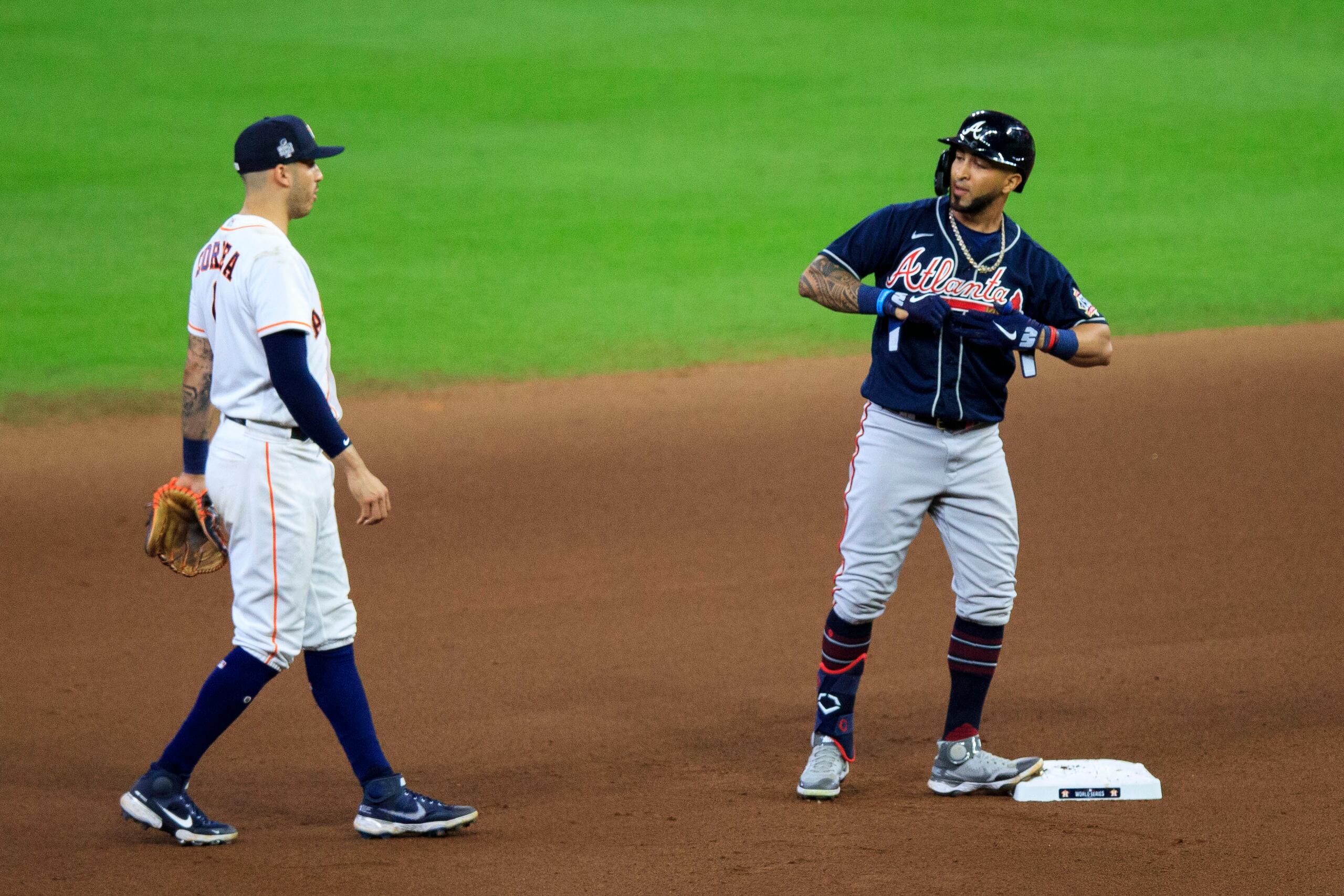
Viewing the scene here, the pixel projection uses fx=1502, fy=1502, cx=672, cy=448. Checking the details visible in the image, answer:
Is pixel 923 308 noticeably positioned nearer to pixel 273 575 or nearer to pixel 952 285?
pixel 952 285

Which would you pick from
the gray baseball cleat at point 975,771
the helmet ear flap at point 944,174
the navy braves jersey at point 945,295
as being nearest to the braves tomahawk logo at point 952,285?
the navy braves jersey at point 945,295

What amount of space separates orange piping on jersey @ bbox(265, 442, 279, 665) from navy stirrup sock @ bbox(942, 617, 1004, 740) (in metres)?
1.89

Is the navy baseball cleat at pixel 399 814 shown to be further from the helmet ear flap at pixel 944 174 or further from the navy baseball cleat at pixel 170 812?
the helmet ear flap at pixel 944 174

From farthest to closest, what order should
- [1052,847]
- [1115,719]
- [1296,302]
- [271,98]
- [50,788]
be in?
[271,98]
[1296,302]
[1115,719]
[50,788]
[1052,847]

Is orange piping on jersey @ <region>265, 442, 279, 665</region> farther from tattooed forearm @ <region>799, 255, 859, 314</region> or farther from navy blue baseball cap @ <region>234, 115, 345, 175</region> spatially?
tattooed forearm @ <region>799, 255, 859, 314</region>

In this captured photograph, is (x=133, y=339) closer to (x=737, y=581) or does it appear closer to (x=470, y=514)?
(x=470, y=514)

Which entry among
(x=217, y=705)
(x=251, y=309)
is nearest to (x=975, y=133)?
(x=251, y=309)

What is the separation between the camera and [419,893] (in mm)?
3520

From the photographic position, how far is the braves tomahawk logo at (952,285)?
420 cm

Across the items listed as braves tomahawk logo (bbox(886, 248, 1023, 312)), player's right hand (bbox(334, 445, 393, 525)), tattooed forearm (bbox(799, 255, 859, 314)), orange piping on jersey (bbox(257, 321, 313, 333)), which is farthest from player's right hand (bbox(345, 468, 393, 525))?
braves tomahawk logo (bbox(886, 248, 1023, 312))

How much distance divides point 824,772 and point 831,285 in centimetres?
138

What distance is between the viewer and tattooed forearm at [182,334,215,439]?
13.2 ft

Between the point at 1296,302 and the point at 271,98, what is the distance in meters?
9.61

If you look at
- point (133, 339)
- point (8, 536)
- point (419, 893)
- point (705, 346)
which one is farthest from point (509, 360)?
point (419, 893)
